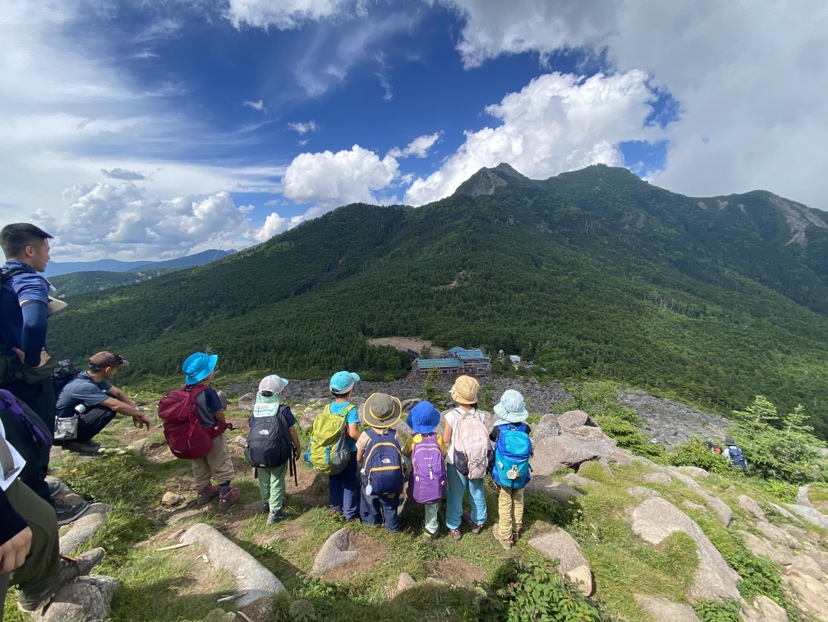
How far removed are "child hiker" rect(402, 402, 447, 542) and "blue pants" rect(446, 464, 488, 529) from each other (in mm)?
289

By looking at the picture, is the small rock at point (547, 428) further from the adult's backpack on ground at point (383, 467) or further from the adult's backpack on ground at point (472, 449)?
the adult's backpack on ground at point (383, 467)

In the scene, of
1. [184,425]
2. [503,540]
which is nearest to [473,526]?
[503,540]

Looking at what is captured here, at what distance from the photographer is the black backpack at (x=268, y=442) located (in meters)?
4.38

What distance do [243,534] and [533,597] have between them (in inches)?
142

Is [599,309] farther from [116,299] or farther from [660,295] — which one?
[116,299]

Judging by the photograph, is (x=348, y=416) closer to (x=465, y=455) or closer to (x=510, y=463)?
(x=465, y=455)

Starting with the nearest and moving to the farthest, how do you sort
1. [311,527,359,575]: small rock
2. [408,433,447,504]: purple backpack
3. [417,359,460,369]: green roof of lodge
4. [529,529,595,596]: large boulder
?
1. [311,527,359,575]: small rock
2. [529,529,595,596]: large boulder
3. [408,433,447,504]: purple backpack
4. [417,359,460,369]: green roof of lodge

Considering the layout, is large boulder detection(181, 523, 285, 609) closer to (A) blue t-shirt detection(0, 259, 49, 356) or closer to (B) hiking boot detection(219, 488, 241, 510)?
(B) hiking boot detection(219, 488, 241, 510)

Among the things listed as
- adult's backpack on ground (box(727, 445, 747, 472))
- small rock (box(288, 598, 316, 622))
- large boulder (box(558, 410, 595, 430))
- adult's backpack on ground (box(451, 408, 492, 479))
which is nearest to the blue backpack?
adult's backpack on ground (box(451, 408, 492, 479))

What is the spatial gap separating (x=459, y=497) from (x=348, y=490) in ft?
5.16

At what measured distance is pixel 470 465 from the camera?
178 inches

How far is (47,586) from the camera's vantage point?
7.70ft

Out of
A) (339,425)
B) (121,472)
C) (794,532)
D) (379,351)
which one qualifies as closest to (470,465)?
(339,425)

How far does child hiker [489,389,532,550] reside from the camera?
452 centimetres
